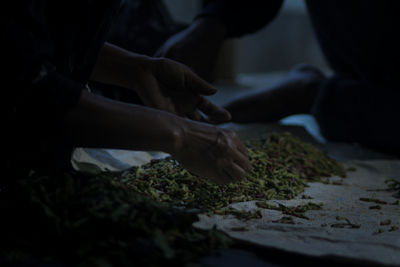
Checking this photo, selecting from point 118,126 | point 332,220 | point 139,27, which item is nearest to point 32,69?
Result: point 118,126

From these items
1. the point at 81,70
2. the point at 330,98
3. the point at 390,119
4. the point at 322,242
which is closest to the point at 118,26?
the point at 81,70

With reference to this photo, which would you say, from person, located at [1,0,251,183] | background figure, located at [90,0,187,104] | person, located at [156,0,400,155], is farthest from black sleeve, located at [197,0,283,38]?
person, located at [1,0,251,183]

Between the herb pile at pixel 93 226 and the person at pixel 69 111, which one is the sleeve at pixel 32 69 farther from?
the herb pile at pixel 93 226

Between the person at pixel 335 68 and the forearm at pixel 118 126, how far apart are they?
2.56 feet

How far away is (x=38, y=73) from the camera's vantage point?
0.84m

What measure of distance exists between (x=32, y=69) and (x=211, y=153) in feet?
1.38

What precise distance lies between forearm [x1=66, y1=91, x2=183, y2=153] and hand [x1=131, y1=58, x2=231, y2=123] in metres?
0.36

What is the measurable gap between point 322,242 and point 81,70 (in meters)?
0.75

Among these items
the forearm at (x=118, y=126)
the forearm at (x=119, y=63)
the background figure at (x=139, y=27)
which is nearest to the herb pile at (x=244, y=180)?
the forearm at (x=118, y=126)

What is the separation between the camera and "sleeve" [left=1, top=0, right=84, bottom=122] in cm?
82

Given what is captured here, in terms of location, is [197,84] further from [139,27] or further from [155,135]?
[139,27]

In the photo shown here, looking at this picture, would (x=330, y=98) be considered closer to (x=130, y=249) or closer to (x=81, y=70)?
(x=81, y=70)

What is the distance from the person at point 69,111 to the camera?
835mm

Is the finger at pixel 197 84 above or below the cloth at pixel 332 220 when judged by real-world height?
above
